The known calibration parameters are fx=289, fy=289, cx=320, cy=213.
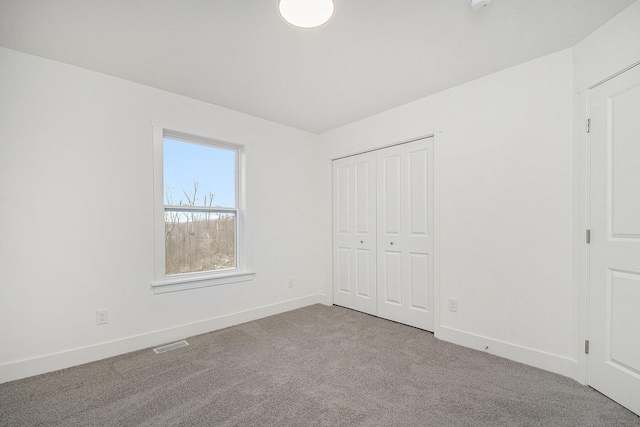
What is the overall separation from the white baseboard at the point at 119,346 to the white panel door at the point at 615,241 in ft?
10.3

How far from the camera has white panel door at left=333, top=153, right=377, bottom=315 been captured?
3.74 metres

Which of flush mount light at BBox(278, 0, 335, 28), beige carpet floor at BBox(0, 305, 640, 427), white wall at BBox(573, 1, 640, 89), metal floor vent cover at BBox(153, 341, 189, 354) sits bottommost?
metal floor vent cover at BBox(153, 341, 189, 354)

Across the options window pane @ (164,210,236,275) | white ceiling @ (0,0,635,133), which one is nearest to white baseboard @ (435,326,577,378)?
white ceiling @ (0,0,635,133)

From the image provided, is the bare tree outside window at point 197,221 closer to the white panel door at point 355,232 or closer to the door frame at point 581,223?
the white panel door at point 355,232

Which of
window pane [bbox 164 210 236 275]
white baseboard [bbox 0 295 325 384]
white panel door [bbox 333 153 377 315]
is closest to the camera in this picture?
white baseboard [bbox 0 295 325 384]

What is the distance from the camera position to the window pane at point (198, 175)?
10.2 feet

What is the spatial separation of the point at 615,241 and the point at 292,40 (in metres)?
2.62

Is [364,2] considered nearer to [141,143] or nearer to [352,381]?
[141,143]

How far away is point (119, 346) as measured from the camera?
2.62 meters

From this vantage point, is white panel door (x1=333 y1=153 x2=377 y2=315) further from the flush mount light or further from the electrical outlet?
the electrical outlet

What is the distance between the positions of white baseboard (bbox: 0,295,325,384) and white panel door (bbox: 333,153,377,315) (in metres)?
1.01

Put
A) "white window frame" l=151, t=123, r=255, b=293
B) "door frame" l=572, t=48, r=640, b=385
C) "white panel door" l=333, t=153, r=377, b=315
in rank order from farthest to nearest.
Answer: "white panel door" l=333, t=153, r=377, b=315 → "white window frame" l=151, t=123, r=255, b=293 → "door frame" l=572, t=48, r=640, b=385

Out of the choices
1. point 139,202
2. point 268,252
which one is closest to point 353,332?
point 268,252

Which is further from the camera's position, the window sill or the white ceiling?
the window sill
